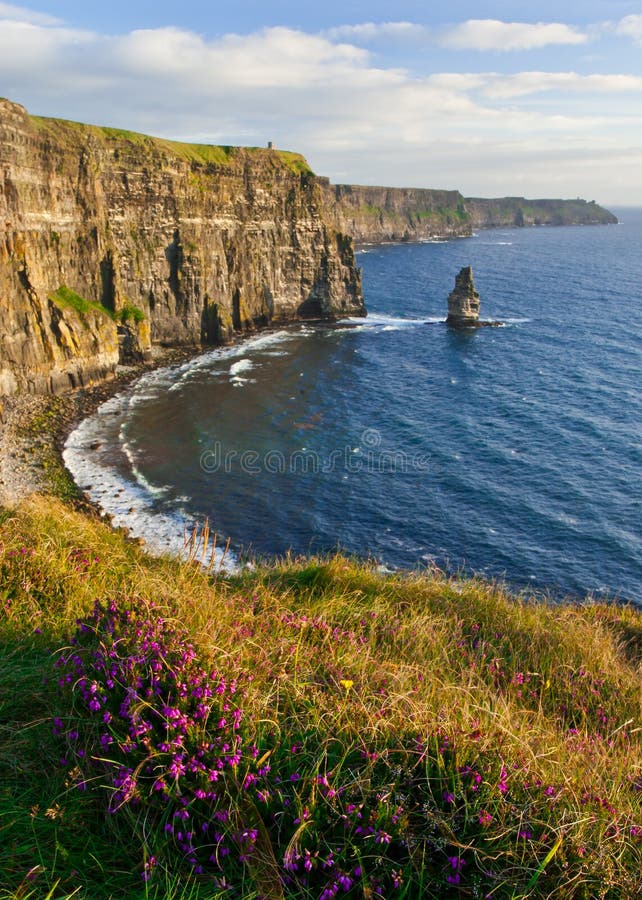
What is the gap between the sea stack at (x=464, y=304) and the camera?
8688cm

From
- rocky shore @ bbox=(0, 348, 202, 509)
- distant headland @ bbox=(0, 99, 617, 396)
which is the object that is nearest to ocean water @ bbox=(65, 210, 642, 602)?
rocky shore @ bbox=(0, 348, 202, 509)

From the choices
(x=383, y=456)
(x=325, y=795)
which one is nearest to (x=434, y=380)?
(x=383, y=456)

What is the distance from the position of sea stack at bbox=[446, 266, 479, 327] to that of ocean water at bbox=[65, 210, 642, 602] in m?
4.09

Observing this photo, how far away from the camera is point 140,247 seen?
65312 mm

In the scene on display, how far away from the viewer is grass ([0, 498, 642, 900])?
5094 mm

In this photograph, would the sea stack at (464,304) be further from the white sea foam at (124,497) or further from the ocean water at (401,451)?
the white sea foam at (124,497)

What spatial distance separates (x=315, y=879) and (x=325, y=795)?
0.64 meters

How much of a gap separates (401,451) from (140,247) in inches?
1528

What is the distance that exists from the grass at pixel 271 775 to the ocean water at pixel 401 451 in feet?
58.4

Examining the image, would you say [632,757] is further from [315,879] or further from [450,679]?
[315,879]

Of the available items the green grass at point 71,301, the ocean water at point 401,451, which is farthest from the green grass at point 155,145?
the ocean water at point 401,451

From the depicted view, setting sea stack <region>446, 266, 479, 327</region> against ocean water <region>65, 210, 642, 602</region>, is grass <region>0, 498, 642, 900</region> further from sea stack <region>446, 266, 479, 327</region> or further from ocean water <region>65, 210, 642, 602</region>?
sea stack <region>446, 266, 479, 327</region>

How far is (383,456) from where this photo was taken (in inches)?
1756

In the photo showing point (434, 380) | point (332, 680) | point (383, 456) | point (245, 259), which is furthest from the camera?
point (245, 259)
